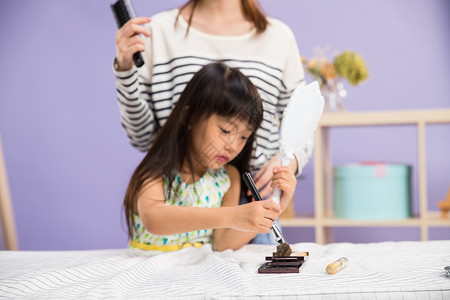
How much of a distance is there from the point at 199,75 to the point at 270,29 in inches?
12.8

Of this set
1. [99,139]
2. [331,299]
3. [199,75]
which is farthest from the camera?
[99,139]

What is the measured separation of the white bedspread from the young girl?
0.14 metres

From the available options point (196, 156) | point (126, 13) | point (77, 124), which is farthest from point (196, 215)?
point (77, 124)

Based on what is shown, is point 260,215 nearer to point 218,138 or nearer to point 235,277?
point 235,277

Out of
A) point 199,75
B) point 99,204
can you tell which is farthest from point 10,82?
point 199,75

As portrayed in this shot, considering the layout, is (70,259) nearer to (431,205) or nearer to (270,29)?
(270,29)

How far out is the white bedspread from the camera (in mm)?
716

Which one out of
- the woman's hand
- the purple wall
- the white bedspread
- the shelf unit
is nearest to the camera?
the white bedspread

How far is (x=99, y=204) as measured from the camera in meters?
3.04

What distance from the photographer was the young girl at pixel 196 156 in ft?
3.77

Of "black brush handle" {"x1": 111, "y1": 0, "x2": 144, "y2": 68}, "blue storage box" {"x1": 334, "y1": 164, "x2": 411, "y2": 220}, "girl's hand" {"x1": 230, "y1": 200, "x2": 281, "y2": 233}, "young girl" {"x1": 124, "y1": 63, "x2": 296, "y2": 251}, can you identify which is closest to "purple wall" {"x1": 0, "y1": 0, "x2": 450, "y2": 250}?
"blue storage box" {"x1": 334, "y1": 164, "x2": 411, "y2": 220}

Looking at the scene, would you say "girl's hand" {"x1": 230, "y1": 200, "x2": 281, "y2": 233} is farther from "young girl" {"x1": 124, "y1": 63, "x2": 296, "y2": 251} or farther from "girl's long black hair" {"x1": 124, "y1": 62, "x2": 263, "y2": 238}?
"girl's long black hair" {"x1": 124, "y1": 62, "x2": 263, "y2": 238}

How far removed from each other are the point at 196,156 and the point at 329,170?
143cm

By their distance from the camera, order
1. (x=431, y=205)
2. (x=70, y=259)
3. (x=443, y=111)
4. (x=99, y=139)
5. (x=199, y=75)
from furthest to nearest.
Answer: (x=99, y=139) < (x=431, y=205) < (x=443, y=111) < (x=199, y=75) < (x=70, y=259)
